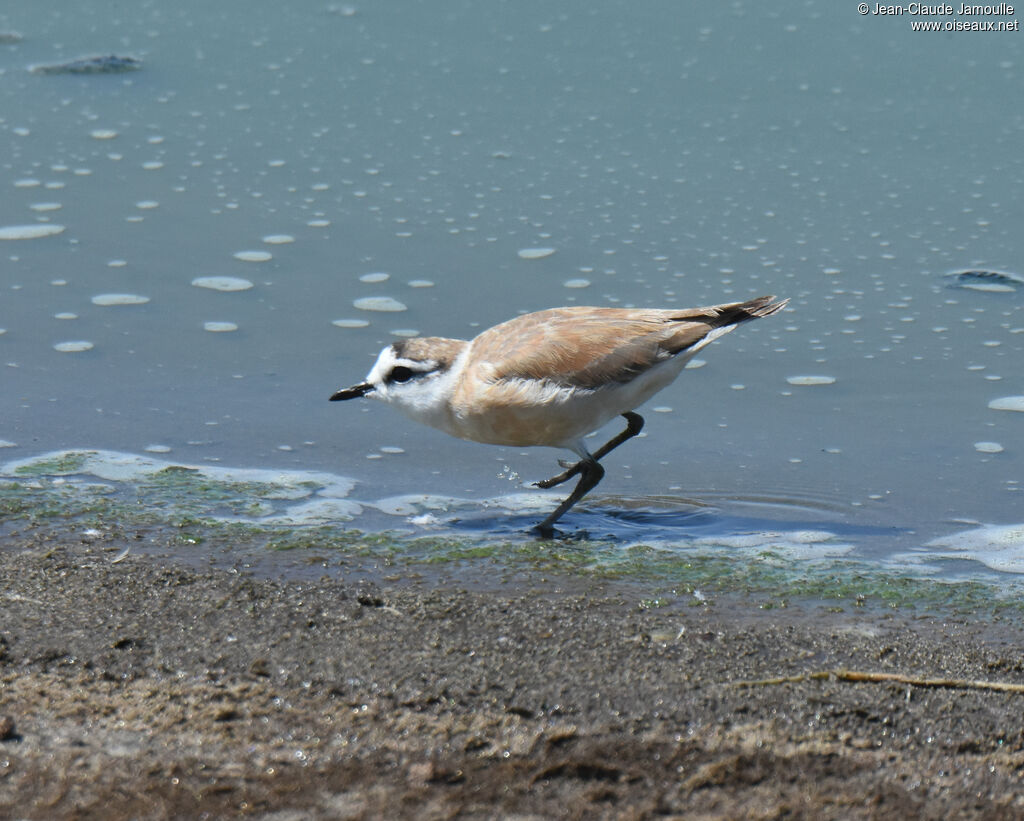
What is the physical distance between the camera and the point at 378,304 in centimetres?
742

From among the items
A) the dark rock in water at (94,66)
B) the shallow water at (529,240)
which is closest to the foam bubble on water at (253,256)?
Result: the shallow water at (529,240)

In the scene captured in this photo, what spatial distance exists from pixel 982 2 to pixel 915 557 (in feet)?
27.0

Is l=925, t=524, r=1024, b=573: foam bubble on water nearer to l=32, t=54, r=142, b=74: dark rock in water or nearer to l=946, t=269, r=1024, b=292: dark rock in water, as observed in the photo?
l=946, t=269, r=1024, b=292: dark rock in water

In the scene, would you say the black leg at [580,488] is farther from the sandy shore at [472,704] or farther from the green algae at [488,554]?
the sandy shore at [472,704]

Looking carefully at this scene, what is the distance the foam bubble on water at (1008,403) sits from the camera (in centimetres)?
640

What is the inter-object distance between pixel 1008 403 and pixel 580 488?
2331mm

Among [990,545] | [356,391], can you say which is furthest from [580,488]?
[990,545]

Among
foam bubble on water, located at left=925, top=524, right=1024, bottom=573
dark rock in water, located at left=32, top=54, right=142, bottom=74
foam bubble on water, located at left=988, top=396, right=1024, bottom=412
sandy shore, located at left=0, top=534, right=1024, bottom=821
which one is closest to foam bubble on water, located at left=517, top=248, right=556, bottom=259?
foam bubble on water, located at left=988, top=396, right=1024, bottom=412

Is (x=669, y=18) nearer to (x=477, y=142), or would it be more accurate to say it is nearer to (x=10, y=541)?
(x=477, y=142)

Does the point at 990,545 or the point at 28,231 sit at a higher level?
the point at 28,231

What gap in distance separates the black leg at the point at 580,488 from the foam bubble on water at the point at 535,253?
2721 mm

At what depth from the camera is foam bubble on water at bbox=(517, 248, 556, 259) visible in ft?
26.4

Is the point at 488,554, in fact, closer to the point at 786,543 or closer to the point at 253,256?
the point at 786,543

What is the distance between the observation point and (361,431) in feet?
20.6
